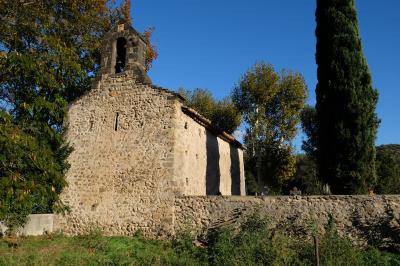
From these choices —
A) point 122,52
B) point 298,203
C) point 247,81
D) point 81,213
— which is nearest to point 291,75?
point 247,81

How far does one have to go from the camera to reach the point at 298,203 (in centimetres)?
1113

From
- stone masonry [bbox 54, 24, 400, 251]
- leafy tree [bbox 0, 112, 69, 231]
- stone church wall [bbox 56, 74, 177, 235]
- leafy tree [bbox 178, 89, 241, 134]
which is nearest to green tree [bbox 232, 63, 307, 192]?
leafy tree [bbox 178, 89, 241, 134]

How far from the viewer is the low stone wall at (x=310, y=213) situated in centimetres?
1025

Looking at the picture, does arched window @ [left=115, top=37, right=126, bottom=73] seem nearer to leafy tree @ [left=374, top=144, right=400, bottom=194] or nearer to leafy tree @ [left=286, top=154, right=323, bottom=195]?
leafy tree @ [left=374, top=144, right=400, bottom=194]

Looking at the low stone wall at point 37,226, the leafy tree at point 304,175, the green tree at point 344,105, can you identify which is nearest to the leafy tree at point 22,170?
the low stone wall at point 37,226

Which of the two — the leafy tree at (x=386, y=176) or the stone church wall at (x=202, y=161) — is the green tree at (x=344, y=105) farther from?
the leafy tree at (x=386, y=176)

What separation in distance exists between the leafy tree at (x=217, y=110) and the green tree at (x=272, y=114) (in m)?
1.57

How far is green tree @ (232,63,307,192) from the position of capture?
26.2 meters

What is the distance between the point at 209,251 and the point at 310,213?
3433 mm

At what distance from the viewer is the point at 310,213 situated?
10883 mm

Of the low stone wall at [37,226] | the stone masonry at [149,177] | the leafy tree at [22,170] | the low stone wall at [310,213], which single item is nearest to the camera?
the leafy tree at [22,170]

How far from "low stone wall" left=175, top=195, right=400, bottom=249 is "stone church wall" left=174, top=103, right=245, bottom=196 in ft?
4.77

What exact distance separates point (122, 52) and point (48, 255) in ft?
32.3

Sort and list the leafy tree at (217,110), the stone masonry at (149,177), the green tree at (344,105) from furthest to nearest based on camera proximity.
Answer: the leafy tree at (217,110) < the green tree at (344,105) < the stone masonry at (149,177)
